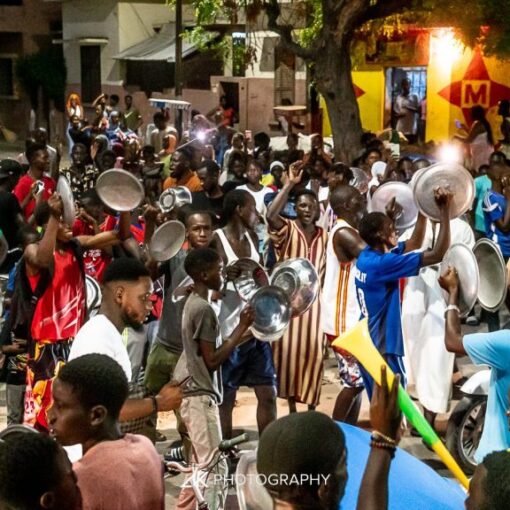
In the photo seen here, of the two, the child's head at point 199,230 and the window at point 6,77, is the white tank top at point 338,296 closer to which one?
the child's head at point 199,230

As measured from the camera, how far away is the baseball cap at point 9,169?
9.87m

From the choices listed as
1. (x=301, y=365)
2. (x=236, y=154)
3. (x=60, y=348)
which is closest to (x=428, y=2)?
(x=236, y=154)

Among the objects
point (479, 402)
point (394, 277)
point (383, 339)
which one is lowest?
point (479, 402)

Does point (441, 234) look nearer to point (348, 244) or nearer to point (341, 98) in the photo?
point (348, 244)

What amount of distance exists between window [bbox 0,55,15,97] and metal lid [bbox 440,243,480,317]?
31.0 m

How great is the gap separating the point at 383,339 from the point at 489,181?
5154 mm

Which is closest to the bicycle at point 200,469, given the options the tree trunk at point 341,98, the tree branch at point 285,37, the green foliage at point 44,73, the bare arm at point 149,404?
the bare arm at point 149,404

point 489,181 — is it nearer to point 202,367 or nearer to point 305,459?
point 202,367

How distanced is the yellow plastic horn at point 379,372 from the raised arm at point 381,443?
30 mm

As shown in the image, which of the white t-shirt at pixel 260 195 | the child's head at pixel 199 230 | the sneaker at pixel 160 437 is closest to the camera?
the child's head at pixel 199 230

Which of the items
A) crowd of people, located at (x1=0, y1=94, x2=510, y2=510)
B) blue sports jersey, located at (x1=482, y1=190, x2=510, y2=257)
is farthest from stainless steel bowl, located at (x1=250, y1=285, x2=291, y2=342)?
blue sports jersey, located at (x1=482, y1=190, x2=510, y2=257)

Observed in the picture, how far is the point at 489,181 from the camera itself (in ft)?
36.8

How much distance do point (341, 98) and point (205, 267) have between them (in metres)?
10.1

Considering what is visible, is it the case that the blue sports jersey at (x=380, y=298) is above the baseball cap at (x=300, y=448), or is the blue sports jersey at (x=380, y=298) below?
below
